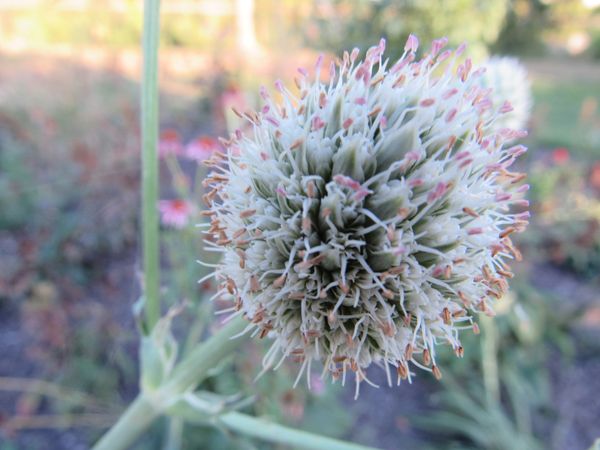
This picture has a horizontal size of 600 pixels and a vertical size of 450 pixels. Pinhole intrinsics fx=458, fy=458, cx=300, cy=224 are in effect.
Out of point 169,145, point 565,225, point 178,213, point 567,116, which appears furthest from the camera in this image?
point 567,116

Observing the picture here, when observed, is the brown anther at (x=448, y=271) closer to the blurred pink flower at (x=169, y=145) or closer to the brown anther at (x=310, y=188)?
the brown anther at (x=310, y=188)

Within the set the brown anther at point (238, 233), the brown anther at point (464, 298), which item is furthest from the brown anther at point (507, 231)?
the brown anther at point (238, 233)

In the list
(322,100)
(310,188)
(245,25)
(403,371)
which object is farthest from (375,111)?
(245,25)

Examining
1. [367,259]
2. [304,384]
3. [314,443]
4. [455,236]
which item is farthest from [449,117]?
[304,384]

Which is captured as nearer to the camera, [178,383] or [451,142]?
[451,142]

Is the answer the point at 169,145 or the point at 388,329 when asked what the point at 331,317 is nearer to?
the point at 388,329
